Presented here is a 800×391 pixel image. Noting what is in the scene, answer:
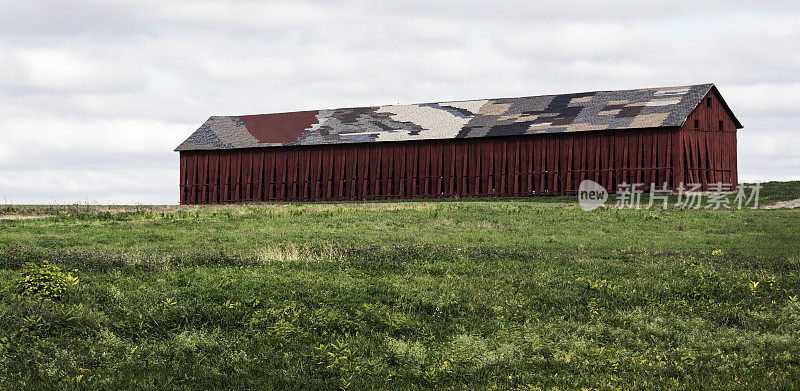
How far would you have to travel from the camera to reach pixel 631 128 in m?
50.8

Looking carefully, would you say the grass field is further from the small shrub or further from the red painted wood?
the red painted wood

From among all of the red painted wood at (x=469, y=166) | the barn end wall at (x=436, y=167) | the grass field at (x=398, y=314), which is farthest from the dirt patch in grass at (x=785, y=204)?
the grass field at (x=398, y=314)

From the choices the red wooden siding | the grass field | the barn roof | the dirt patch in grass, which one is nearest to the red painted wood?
the red wooden siding

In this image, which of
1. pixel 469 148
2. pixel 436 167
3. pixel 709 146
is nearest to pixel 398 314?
pixel 469 148

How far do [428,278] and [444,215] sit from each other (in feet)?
54.0

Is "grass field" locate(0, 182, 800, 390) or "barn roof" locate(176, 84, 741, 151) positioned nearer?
"grass field" locate(0, 182, 800, 390)

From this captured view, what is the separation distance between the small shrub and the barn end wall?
40.5 m

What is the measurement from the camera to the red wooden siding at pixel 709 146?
5069 cm

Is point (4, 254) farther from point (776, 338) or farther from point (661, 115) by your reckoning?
point (661, 115)

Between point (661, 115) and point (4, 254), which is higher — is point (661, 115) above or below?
above

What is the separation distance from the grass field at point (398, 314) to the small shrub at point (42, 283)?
0.04 metres

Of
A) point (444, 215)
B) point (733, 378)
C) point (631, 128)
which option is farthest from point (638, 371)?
point (631, 128)

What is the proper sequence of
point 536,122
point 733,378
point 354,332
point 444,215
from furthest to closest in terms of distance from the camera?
point 536,122, point 444,215, point 354,332, point 733,378

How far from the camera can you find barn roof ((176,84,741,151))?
52.7 meters
